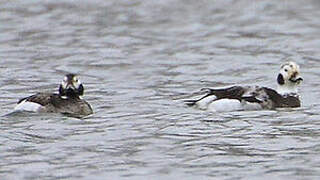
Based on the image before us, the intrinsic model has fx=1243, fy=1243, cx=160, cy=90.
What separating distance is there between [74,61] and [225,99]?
4375mm

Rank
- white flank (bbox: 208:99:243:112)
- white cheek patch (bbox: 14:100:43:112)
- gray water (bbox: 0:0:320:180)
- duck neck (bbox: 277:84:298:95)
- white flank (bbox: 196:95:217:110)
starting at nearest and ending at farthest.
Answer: gray water (bbox: 0:0:320:180) → white cheek patch (bbox: 14:100:43:112) → white flank (bbox: 208:99:243:112) → white flank (bbox: 196:95:217:110) → duck neck (bbox: 277:84:298:95)

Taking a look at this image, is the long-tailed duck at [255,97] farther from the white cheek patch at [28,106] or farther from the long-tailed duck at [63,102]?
the white cheek patch at [28,106]

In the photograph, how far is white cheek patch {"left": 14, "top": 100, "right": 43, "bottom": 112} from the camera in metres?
11.8

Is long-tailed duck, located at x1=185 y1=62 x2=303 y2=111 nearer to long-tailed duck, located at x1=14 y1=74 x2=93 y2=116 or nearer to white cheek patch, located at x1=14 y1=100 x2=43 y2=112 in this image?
long-tailed duck, located at x1=14 y1=74 x2=93 y2=116

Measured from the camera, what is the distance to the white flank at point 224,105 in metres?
12.2

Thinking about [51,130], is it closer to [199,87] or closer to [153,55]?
[199,87]

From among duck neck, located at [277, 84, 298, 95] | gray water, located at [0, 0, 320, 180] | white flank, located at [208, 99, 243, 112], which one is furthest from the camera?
duck neck, located at [277, 84, 298, 95]

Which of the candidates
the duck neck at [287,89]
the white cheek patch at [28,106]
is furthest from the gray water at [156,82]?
the duck neck at [287,89]

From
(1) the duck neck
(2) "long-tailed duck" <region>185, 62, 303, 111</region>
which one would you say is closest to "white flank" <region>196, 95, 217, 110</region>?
(2) "long-tailed duck" <region>185, 62, 303, 111</region>

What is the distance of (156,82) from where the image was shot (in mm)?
14547

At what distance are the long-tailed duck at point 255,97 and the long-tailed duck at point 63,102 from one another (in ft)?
3.84

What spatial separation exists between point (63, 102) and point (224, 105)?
1576 mm

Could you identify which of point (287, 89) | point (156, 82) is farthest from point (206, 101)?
point (156, 82)

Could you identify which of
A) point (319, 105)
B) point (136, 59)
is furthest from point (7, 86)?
point (319, 105)
